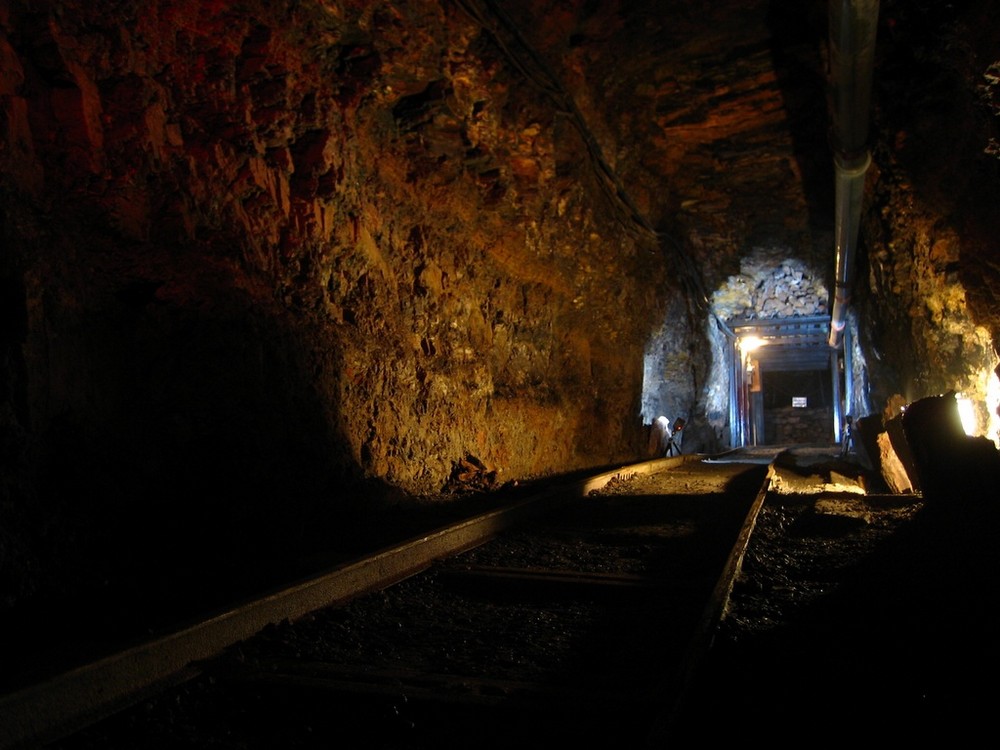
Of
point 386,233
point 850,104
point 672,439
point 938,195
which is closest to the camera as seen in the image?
point 386,233

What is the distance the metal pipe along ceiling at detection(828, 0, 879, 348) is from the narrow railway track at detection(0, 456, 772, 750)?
574cm

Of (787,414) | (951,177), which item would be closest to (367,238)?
(951,177)

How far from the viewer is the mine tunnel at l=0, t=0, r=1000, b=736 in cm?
364

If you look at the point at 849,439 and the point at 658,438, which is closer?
the point at 658,438

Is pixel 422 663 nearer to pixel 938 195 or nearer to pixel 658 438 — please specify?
pixel 938 195

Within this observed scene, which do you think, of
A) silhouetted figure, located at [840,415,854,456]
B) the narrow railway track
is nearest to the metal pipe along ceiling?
silhouetted figure, located at [840,415,854,456]

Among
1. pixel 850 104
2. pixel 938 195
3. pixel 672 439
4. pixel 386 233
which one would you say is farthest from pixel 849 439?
pixel 386 233

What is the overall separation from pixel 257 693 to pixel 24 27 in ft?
12.0

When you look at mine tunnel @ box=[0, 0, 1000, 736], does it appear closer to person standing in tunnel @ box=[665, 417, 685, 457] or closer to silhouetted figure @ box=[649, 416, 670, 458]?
silhouetted figure @ box=[649, 416, 670, 458]

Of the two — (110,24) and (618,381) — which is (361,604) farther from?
(618,381)

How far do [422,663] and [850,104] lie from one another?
9011 mm

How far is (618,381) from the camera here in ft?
41.9

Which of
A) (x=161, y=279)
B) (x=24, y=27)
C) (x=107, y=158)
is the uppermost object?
(x=24, y=27)

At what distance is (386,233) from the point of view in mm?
6598
